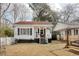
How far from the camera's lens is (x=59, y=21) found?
2246mm

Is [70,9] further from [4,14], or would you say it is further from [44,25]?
[4,14]

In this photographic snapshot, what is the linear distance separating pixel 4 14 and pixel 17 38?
21 cm

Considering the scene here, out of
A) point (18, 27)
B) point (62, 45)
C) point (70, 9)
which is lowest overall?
point (62, 45)

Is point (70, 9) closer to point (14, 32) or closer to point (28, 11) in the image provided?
point (28, 11)

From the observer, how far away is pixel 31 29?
2238mm

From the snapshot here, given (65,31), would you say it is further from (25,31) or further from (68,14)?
(25,31)

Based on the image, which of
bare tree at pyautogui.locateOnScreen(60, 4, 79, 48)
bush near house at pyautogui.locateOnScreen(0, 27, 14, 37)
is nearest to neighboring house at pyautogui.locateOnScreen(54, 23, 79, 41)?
bare tree at pyautogui.locateOnScreen(60, 4, 79, 48)

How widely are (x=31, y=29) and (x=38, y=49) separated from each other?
166 millimetres

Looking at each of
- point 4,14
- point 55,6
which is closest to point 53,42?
point 55,6

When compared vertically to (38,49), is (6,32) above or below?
above

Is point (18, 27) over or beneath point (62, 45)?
over

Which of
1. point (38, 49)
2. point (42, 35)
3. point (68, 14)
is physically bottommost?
point (38, 49)

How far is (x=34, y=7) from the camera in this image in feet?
7.32

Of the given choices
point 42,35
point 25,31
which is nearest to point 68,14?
point 42,35
